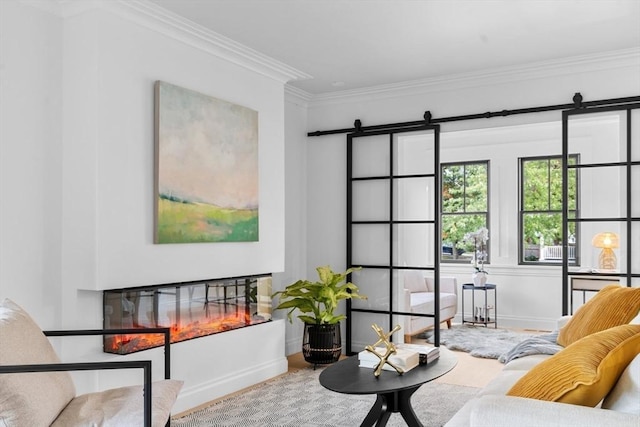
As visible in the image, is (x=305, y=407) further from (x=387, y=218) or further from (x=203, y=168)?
(x=387, y=218)

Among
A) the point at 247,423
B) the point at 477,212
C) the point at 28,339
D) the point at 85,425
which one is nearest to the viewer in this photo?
the point at 85,425

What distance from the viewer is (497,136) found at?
7.25 m

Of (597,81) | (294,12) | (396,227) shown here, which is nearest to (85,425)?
(294,12)

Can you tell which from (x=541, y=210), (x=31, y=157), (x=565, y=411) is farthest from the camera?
(x=541, y=210)

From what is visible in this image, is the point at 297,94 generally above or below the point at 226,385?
above

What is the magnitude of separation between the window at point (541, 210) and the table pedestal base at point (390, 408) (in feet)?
15.4

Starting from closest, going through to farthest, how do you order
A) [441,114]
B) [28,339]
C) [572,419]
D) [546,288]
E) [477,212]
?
1. [572,419]
2. [28,339]
3. [441,114]
4. [546,288]
5. [477,212]

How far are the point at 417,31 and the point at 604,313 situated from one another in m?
2.17

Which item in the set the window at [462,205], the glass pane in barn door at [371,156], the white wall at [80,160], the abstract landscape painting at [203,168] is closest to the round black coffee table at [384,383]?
the white wall at [80,160]

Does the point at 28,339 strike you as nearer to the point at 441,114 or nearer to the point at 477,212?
the point at 441,114

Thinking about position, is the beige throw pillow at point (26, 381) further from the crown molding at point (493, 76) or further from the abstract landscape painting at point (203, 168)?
the crown molding at point (493, 76)

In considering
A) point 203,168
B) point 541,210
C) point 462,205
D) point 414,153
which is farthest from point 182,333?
point 541,210

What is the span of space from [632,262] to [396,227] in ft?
6.42

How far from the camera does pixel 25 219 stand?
3174 mm
